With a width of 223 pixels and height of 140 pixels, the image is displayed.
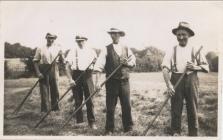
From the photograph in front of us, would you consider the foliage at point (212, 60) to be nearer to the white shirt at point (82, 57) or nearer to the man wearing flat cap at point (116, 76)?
the man wearing flat cap at point (116, 76)

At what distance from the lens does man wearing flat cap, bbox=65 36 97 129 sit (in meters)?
2.15

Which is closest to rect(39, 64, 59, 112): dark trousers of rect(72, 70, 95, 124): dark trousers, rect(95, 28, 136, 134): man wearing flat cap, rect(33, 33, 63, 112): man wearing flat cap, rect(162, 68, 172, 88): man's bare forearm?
rect(33, 33, 63, 112): man wearing flat cap

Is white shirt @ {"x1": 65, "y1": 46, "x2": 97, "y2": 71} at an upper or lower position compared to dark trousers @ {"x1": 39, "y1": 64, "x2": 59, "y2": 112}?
upper

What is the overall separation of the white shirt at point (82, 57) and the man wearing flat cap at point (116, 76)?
47mm

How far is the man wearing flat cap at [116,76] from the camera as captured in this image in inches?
83.9

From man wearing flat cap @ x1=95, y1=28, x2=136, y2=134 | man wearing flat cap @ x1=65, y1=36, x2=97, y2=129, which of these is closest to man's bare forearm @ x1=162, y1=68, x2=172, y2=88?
man wearing flat cap @ x1=95, y1=28, x2=136, y2=134

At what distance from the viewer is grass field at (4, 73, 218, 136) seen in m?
2.12

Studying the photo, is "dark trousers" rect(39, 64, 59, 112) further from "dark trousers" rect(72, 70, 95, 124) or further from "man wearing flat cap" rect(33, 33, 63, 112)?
"dark trousers" rect(72, 70, 95, 124)

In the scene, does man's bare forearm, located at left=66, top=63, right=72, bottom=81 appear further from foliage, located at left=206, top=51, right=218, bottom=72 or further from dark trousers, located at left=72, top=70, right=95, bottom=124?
foliage, located at left=206, top=51, right=218, bottom=72

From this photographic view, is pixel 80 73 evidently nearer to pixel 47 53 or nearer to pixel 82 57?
pixel 82 57

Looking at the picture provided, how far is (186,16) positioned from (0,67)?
41.8 inches

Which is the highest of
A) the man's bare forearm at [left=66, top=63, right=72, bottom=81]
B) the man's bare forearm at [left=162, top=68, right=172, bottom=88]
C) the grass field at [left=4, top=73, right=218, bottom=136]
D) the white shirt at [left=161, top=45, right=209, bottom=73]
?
the white shirt at [left=161, top=45, right=209, bottom=73]

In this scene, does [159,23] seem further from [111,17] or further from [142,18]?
[111,17]

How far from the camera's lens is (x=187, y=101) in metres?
2.12
